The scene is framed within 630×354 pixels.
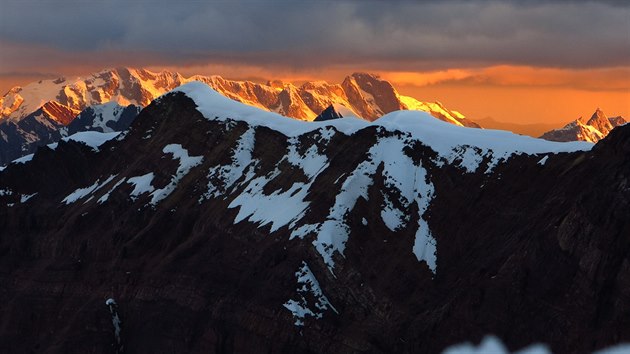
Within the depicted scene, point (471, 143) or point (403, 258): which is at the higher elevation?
point (471, 143)

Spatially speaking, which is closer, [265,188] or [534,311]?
[534,311]

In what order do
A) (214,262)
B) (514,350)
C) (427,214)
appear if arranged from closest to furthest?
(514,350) → (427,214) → (214,262)

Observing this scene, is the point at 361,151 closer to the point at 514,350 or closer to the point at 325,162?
the point at 325,162

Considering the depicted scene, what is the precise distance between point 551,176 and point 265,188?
182 ft

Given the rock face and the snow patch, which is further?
the snow patch

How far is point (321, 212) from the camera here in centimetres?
17662

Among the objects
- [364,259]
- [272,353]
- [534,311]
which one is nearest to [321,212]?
[364,259]

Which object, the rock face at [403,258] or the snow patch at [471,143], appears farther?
the snow patch at [471,143]

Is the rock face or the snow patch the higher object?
the snow patch

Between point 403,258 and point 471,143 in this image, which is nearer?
point 403,258

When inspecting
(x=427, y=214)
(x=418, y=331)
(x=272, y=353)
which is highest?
(x=427, y=214)

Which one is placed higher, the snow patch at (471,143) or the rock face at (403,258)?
the snow patch at (471,143)

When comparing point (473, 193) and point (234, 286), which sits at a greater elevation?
point (473, 193)

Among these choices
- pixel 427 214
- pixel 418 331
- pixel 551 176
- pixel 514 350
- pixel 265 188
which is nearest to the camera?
pixel 514 350
